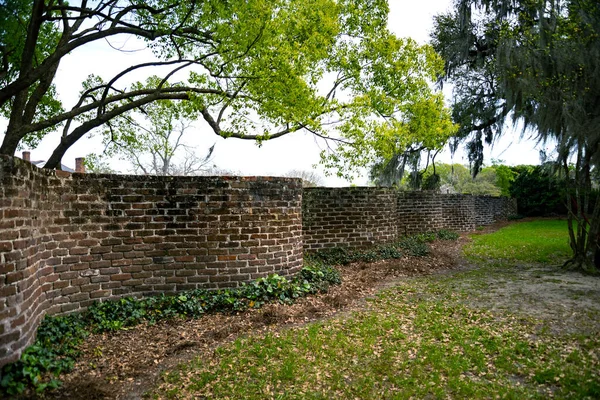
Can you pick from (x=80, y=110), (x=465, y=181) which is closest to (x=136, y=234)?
(x=80, y=110)

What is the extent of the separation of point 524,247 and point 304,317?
10509mm

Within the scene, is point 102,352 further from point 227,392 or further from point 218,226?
point 218,226

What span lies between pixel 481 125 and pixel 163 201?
742 inches

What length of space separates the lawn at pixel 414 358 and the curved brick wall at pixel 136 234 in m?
1.67

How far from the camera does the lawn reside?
3910mm

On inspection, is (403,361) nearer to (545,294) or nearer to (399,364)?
(399,364)

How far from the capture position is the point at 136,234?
6117 millimetres

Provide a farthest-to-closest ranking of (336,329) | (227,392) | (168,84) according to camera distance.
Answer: (168,84)
(336,329)
(227,392)

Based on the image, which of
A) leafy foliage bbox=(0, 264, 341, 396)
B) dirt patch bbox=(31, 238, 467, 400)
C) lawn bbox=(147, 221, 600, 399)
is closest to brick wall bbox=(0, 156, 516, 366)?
leafy foliage bbox=(0, 264, 341, 396)

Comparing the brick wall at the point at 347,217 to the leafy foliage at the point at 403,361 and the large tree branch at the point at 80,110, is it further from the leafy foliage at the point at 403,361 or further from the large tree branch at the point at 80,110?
the leafy foliage at the point at 403,361

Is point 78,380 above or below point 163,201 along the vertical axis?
below

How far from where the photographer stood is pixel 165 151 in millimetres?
20469

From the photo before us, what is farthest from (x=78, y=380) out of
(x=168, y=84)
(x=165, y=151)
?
(x=165, y=151)

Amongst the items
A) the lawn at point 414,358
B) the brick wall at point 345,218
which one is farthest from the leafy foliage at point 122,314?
the brick wall at point 345,218
